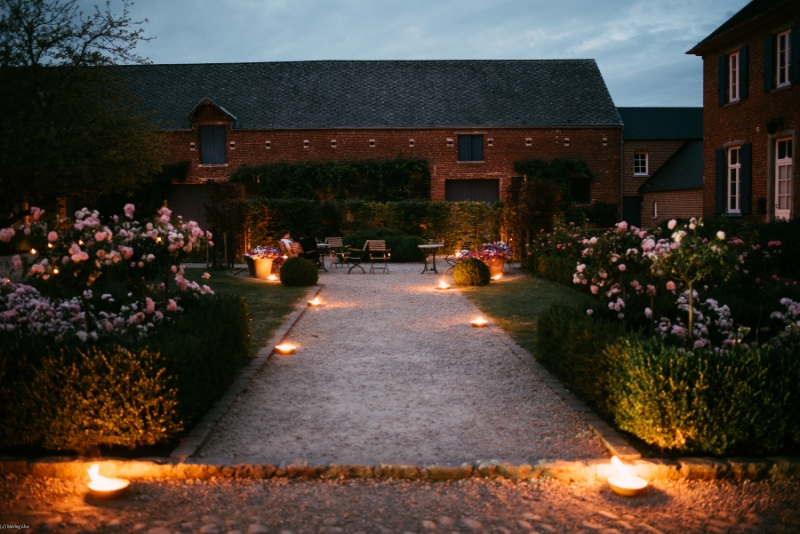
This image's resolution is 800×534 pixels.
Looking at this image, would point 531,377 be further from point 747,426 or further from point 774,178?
point 774,178

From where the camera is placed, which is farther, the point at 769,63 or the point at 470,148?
the point at 470,148

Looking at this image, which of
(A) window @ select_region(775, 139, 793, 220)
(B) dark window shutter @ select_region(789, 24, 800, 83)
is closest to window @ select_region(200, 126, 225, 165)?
(A) window @ select_region(775, 139, 793, 220)

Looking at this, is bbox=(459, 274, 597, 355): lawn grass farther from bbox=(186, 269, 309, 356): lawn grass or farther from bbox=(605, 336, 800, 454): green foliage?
bbox=(186, 269, 309, 356): lawn grass

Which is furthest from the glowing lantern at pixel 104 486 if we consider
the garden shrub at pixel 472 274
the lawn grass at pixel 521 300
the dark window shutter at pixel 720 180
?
the dark window shutter at pixel 720 180

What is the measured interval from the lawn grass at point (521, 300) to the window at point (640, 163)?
17.2 meters

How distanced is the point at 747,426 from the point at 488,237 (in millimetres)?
19631

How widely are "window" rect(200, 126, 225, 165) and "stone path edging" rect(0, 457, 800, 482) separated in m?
25.8

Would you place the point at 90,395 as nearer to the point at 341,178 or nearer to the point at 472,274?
the point at 472,274

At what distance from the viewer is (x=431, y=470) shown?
400cm

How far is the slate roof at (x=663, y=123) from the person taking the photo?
31.2 m

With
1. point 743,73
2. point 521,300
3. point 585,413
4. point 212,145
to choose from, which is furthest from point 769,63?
point 212,145

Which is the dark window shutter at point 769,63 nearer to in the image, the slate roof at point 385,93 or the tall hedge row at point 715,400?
the slate roof at point 385,93

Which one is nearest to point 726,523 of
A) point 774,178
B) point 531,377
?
point 531,377

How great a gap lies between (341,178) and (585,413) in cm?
2365
